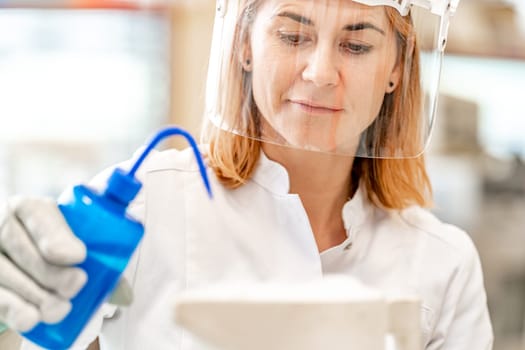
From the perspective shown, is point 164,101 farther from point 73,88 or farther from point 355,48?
point 355,48

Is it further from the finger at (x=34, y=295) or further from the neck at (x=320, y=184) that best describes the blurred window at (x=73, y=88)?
the finger at (x=34, y=295)

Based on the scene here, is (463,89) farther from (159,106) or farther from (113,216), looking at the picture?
(113,216)

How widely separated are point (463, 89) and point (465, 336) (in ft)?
6.09

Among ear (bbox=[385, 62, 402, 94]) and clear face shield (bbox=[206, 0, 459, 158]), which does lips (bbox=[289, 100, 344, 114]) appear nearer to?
clear face shield (bbox=[206, 0, 459, 158])

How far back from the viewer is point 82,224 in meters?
0.65

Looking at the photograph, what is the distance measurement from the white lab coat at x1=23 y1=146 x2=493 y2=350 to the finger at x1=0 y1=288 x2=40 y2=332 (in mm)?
303

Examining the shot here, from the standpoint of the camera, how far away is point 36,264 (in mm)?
636

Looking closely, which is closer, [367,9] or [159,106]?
[367,9]

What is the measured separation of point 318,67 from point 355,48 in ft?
0.23

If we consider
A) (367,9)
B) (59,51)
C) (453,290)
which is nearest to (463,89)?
(59,51)

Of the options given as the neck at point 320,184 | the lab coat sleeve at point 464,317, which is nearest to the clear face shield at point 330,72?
the neck at point 320,184

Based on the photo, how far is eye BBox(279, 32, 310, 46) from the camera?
91 centimetres

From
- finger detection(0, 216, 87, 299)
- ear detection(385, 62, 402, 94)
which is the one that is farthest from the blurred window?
A: finger detection(0, 216, 87, 299)

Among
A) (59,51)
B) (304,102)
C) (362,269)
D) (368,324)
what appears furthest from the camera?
(59,51)
